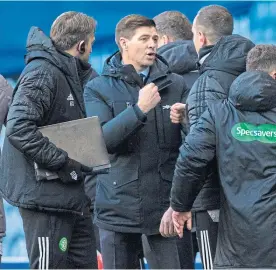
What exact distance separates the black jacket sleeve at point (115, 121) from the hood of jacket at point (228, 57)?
485mm

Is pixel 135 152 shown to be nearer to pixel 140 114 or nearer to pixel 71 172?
pixel 140 114

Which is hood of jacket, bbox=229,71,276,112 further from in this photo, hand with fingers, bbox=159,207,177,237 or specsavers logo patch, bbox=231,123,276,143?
hand with fingers, bbox=159,207,177,237

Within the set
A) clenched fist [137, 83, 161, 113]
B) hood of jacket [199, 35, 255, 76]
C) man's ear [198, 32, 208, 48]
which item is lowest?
clenched fist [137, 83, 161, 113]

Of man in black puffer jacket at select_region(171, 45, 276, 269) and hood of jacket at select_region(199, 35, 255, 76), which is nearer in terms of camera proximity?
man in black puffer jacket at select_region(171, 45, 276, 269)

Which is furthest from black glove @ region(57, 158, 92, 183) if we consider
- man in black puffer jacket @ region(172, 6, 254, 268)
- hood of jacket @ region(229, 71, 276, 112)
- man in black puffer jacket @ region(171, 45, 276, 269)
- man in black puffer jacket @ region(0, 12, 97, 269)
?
hood of jacket @ region(229, 71, 276, 112)

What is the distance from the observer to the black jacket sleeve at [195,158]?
5.79 m

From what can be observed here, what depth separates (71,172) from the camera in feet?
21.3

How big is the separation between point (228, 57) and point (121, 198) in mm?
1053

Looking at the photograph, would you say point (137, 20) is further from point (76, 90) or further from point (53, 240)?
point (53, 240)

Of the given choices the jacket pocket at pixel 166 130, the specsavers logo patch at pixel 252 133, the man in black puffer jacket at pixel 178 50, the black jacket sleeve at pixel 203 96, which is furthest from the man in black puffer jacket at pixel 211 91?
the man in black puffer jacket at pixel 178 50

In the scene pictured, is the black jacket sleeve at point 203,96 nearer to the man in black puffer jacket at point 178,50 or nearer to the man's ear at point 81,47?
the man's ear at point 81,47

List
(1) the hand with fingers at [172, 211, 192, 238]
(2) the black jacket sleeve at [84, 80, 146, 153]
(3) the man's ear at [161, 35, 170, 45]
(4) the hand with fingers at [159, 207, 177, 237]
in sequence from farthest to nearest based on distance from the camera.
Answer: (3) the man's ear at [161, 35, 170, 45] < (2) the black jacket sleeve at [84, 80, 146, 153] < (4) the hand with fingers at [159, 207, 177, 237] < (1) the hand with fingers at [172, 211, 192, 238]

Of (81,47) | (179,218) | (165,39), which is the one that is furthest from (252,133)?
(165,39)

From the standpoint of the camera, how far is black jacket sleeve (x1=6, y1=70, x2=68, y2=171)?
6352 mm
